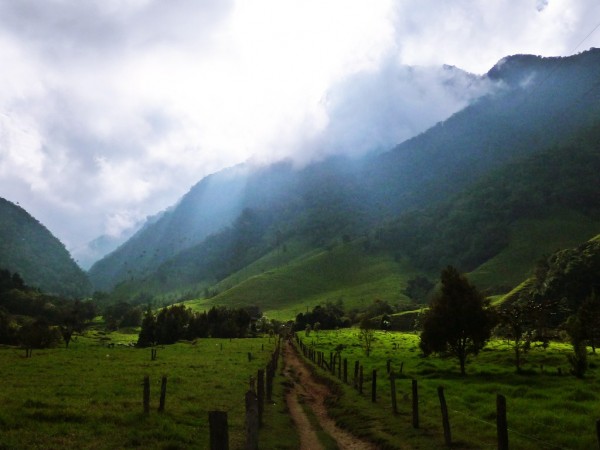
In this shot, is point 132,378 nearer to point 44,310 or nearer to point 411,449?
point 411,449

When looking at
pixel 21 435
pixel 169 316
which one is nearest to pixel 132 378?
pixel 21 435

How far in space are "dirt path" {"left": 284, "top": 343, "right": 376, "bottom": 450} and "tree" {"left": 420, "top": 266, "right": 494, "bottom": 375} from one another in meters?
15.5

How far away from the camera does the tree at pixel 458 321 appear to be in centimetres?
5100

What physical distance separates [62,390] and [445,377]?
3533 centimetres

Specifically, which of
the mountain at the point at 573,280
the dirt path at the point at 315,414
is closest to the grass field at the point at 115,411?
the dirt path at the point at 315,414

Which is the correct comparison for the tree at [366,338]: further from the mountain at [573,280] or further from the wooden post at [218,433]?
the mountain at [573,280]

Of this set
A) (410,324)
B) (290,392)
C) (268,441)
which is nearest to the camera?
(268,441)

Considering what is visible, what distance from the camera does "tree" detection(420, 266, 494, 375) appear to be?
167 feet

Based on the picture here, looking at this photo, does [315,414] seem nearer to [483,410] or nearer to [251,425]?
[483,410]

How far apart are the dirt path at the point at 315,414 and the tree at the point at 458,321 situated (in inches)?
609

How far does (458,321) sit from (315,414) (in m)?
26.6

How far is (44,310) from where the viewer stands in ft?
621

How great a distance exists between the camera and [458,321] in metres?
51.5

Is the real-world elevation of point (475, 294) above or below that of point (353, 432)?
above
